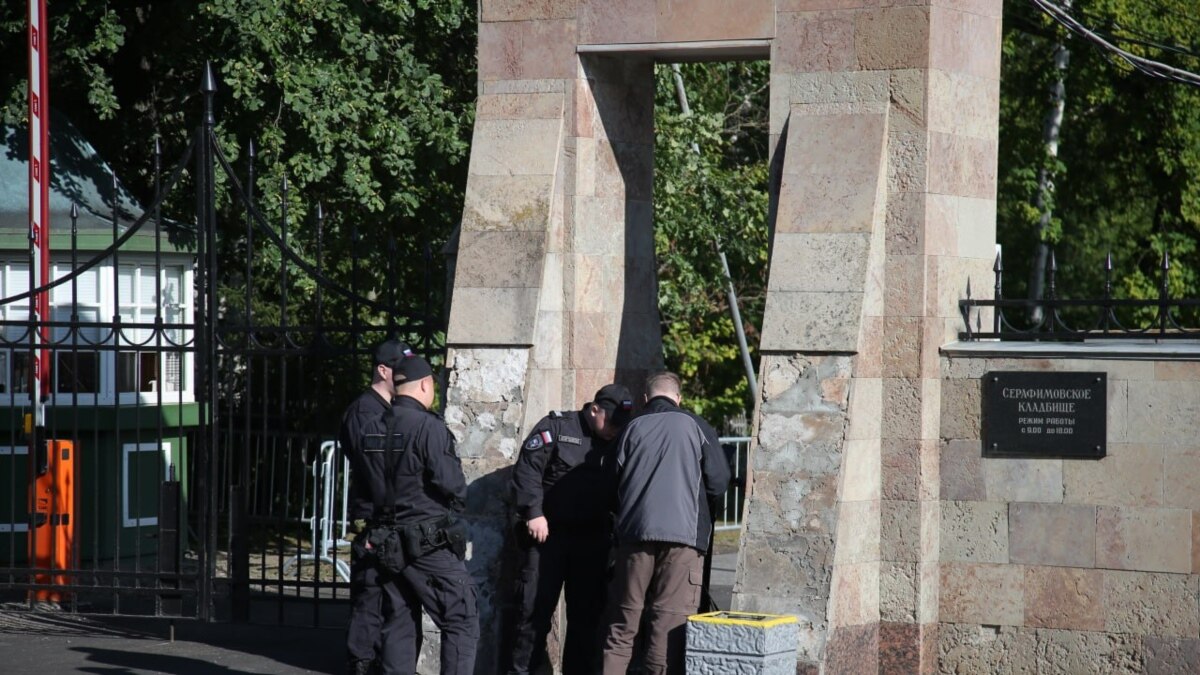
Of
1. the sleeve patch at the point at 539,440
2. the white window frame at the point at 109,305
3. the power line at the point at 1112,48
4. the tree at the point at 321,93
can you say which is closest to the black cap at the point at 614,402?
the sleeve patch at the point at 539,440

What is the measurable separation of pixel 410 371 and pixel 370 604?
3.95ft

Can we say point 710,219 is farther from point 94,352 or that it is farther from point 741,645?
point 741,645

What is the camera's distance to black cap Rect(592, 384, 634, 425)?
351 inches

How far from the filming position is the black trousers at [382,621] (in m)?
8.09

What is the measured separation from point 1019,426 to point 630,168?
296 cm

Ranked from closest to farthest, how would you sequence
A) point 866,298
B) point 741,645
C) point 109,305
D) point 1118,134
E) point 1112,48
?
point 741,645
point 866,298
point 1112,48
point 109,305
point 1118,134

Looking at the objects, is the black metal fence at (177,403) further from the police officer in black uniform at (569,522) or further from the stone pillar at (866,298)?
the stone pillar at (866,298)

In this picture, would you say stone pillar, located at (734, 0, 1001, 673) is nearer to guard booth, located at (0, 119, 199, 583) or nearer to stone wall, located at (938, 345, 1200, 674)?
stone wall, located at (938, 345, 1200, 674)

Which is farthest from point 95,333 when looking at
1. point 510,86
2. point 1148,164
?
point 1148,164

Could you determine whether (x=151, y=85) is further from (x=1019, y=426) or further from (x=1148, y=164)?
(x=1148, y=164)

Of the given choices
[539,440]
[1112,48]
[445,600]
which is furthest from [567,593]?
[1112,48]

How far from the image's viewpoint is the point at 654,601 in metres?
8.18

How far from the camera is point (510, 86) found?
9.61 m

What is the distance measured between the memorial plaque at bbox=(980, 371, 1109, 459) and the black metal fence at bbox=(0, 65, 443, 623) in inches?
134
